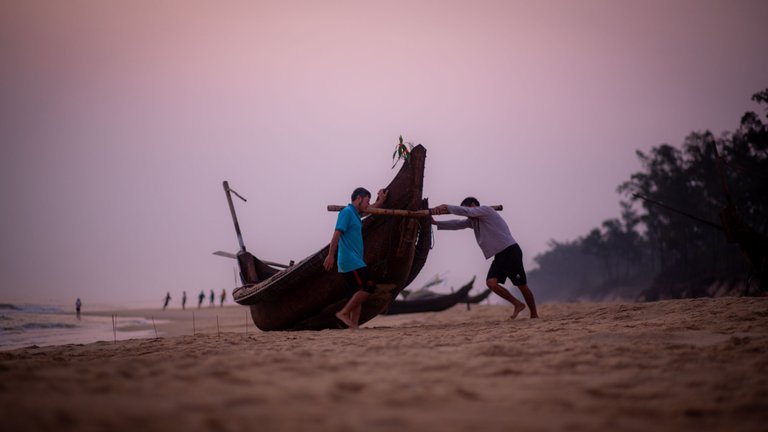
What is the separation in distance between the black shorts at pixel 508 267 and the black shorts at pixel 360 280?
1694mm

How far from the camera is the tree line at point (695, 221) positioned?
30.2 meters

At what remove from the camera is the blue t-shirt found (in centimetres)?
588

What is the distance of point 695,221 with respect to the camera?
42125 mm

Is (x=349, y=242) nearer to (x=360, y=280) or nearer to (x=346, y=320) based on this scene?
(x=360, y=280)

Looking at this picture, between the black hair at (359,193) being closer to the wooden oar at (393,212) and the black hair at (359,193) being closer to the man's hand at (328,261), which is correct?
the wooden oar at (393,212)

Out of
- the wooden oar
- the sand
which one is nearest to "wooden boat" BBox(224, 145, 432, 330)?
the wooden oar

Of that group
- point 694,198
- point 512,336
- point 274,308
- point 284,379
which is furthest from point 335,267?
point 694,198

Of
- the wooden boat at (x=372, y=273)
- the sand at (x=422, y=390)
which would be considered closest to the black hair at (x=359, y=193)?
the wooden boat at (x=372, y=273)

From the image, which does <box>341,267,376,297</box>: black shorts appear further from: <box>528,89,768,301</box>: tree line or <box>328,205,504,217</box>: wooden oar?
<box>528,89,768,301</box>: tree line

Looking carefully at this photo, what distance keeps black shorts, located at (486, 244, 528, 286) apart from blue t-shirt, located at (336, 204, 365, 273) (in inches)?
72.9

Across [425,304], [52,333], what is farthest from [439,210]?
[52,333]

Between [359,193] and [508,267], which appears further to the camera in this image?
[508,267]

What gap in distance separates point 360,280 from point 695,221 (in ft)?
148

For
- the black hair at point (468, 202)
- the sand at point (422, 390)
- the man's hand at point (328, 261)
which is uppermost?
the black hair at point (468, 202)
